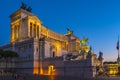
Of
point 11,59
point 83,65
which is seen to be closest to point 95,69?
point 83,65

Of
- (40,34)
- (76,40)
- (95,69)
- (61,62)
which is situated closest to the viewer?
(95,69)

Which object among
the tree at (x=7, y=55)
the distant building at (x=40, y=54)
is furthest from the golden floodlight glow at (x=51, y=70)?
the tree at (x=7, y=55)

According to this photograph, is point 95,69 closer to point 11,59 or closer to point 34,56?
point 34,56

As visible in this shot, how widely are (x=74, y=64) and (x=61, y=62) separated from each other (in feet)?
19.8

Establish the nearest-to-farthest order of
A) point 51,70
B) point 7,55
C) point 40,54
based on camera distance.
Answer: point 51,70, point 7,55, point 40,54

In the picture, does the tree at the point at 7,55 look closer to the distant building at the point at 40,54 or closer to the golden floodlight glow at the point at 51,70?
the distant building at the point at 40,54

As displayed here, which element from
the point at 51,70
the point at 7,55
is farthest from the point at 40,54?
the point at 7,55

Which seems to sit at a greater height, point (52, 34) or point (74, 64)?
point (52, 34)

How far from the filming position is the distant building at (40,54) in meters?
69.9

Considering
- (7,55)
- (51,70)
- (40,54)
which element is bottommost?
(51,70)

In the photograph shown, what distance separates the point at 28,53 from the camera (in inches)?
3374

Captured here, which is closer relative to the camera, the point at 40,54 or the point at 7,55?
the point at 7,55

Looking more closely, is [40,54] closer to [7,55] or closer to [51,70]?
[51,70]

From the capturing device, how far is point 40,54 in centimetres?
8494
